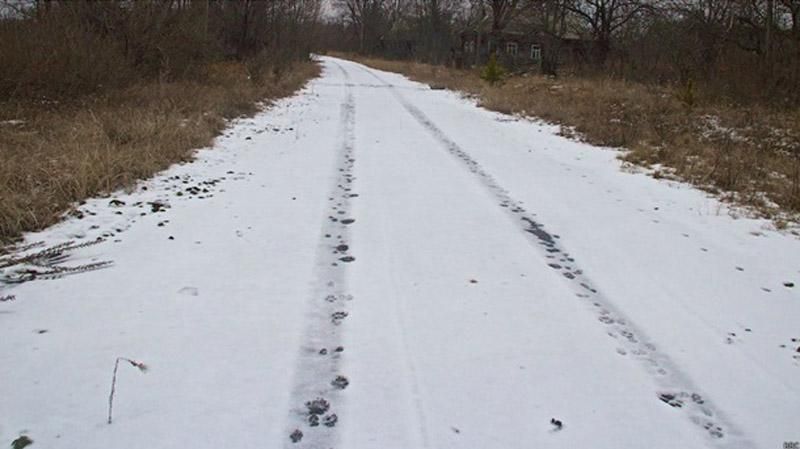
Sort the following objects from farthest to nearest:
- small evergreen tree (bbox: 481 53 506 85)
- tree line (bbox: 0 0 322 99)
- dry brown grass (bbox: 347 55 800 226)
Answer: small evergreen tree (bbox: 481 53 506 85) → tree line (bbox: 0 0 322 99) → dry brown grass (bbox: 347 55 800 226)

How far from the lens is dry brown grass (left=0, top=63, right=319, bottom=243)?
4.96m

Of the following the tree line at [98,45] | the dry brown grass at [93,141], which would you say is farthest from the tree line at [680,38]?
the tree line at [98,45]

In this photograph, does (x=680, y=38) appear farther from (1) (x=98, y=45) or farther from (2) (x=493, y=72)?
(1) (x=98, y=45)

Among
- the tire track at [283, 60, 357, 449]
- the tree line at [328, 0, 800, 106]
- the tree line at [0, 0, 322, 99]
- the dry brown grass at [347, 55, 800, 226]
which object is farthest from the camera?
the tree line at [328, 0, 800, 106]

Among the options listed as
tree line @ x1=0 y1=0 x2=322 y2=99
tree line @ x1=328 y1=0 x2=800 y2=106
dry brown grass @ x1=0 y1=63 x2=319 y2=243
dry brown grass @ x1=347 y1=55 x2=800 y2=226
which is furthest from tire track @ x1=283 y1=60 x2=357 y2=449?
tree line @ x1=328 y1=0 x2=800 y2=106

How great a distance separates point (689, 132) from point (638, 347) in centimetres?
909

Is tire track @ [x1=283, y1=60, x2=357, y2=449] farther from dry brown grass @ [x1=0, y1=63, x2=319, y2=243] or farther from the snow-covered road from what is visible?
dry brown grass @ [x1=0, y1=63, x2=319, y2=243]

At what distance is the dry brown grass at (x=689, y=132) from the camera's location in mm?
6926

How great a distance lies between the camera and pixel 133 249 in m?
4.26

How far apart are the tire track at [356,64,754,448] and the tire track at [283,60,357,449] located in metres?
1.55

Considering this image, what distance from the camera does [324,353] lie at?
289cm

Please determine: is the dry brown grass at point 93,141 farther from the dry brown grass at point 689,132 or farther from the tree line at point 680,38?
the tree line at point 680,38

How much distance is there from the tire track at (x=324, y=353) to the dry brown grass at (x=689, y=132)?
4.50 meters

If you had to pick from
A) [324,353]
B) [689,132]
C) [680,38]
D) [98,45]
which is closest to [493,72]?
[680,38]
